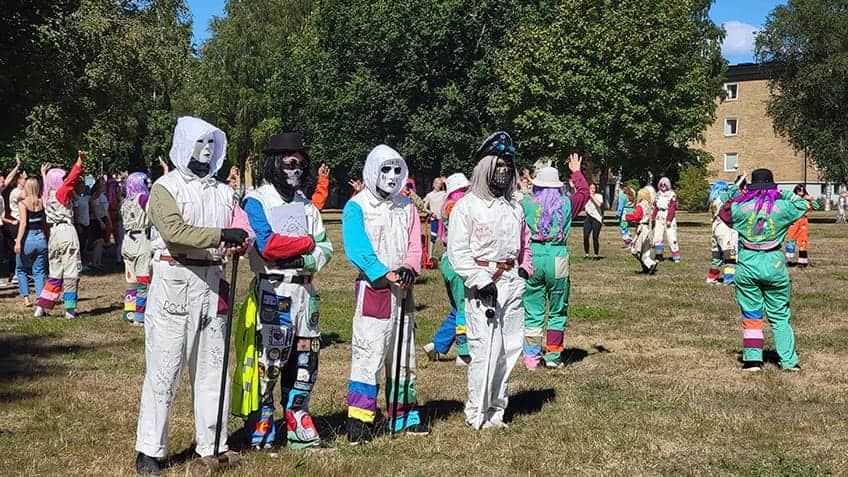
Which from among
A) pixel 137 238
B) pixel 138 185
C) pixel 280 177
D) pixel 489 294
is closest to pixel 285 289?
pixel 280 177

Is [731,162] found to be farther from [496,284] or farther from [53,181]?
[496,284]

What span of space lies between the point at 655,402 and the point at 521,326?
1.86 meters

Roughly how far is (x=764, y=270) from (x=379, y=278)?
191 inches

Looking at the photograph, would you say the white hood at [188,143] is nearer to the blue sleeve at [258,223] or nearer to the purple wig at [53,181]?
the blue sleeve at [258,223]

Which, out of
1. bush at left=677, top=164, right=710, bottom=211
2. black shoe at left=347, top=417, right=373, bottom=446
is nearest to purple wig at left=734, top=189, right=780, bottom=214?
black shoe at left=347, top=417, right=373, bottom=446

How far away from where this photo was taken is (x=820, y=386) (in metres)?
9.25

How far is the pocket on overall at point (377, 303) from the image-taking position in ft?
22.3

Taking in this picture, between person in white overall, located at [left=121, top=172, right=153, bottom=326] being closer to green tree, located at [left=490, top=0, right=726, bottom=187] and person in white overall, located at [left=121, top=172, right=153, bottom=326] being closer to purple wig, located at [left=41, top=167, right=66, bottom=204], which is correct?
purple wig, located at [left=41, top=167, right=66, bottom=204]

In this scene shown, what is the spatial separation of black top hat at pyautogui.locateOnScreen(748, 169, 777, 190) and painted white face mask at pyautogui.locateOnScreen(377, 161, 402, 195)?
472 centimetres

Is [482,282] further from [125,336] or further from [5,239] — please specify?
[5,239]

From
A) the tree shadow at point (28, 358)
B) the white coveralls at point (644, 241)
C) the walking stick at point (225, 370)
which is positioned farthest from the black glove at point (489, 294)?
the white coveralls at point (644, 241)

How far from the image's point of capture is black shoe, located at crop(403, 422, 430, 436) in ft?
23.7

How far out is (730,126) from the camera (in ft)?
263

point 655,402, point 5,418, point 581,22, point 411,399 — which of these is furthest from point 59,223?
point 581,22
